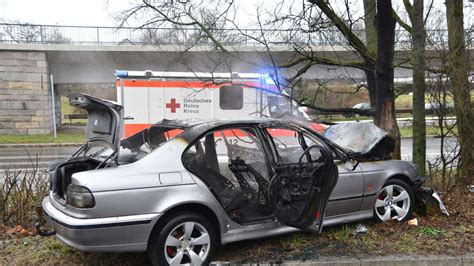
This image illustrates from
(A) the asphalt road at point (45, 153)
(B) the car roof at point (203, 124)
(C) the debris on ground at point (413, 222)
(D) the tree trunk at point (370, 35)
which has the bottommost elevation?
(A) the asphalt road at point (45, 153)

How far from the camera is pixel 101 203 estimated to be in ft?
11.8

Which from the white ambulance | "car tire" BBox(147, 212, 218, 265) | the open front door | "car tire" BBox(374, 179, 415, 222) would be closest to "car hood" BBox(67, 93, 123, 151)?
"car tire" BBox(147, 212, 218, 265)

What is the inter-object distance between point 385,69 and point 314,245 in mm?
3070

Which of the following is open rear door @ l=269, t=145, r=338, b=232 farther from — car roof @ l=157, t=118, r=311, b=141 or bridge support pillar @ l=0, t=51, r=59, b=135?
bridge support pillar @ l=0, t=51, r=59, b=135

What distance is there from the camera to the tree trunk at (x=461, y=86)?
20.3ft

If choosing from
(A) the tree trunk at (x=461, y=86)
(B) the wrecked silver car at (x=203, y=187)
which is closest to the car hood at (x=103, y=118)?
(B) the wrecked silver car at (x=203, y=187)

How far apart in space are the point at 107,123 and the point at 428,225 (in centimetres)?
389

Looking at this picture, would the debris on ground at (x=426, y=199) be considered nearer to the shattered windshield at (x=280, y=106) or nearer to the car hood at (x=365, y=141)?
the car hood at (x=365, y=141)

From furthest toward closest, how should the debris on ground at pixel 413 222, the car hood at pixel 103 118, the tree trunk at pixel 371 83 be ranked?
the tree trunk at pixel 371 83 → the debris on ground at pixel 413 222 → the car hood at pixel 103 118

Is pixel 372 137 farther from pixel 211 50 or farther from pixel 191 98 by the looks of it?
pixel 191 98

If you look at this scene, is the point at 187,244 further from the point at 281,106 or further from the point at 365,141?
the point at 281,106

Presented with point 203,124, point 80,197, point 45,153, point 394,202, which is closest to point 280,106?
point 394,202

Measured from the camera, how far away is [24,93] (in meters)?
20.7

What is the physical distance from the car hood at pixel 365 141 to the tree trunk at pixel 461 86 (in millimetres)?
1759
